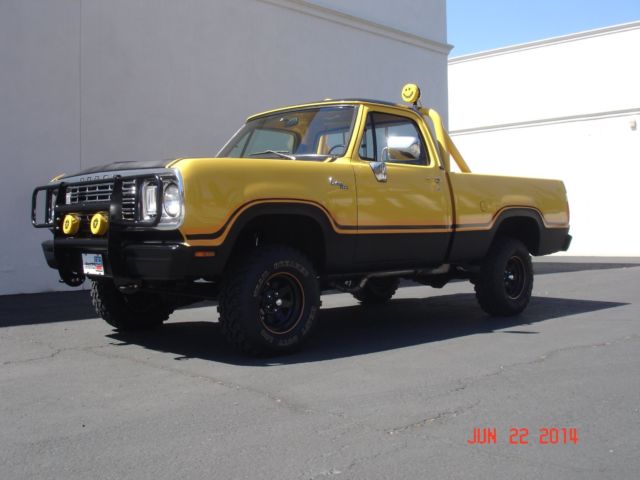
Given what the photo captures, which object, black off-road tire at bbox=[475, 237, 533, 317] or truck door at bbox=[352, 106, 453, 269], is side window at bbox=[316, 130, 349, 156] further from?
black off-road tire at bbox=[475, 237, 533, 317]

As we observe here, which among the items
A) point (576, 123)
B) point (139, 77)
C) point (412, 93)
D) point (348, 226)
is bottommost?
point (348, 226)

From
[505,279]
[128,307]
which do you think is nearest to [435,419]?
[128,307]

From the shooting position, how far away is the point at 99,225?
5.37m

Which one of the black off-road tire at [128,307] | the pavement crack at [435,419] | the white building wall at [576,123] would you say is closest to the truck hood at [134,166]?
the black off-road tire at [128,307]

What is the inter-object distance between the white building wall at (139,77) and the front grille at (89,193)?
4.47m

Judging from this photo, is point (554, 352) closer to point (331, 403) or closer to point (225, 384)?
point (331, 403)

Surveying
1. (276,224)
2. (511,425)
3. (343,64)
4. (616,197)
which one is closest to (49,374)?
(276,224)

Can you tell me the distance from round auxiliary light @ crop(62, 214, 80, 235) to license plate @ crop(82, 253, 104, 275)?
0.73 ft

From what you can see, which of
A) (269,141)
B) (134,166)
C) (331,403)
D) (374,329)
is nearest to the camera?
(331,403)

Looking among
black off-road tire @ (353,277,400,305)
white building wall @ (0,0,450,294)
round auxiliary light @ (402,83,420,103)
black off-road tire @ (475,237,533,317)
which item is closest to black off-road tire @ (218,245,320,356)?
black off-road tire @ (475,237,533,317)

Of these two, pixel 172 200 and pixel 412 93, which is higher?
pixel 412 93

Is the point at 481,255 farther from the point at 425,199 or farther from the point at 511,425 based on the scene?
the point at 511,425

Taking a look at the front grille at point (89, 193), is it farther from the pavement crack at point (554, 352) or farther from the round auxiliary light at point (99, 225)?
the pavement crack at point (554, 352)

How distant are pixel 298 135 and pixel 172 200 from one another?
6.56 feet
